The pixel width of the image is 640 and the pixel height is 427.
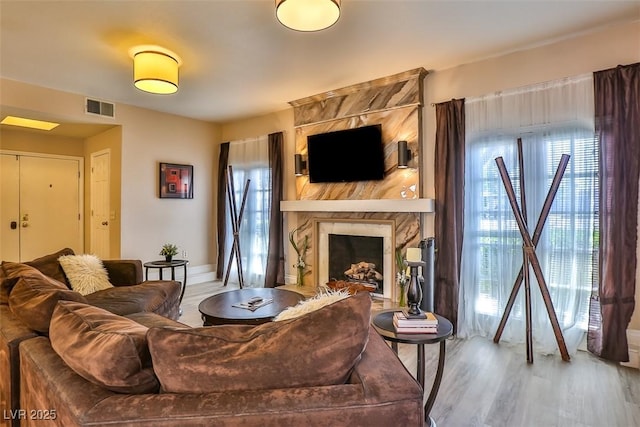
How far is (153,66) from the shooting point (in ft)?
9.98

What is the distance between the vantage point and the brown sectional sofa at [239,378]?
933 millimetres

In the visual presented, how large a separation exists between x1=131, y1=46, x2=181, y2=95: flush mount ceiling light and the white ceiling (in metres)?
0.10

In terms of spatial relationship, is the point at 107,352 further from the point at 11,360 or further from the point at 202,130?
the point at 202,130

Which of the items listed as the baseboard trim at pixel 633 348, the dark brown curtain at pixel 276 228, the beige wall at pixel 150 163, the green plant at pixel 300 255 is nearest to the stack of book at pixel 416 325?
the baseboard trim at pixel 633 348

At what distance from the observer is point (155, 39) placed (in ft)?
9.61

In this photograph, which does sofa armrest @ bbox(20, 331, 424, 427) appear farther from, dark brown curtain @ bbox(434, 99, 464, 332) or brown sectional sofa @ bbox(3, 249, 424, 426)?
dark brown curtain @ bbox(434, 99, 464, 332)

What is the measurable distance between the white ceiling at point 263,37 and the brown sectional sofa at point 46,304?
189 cm

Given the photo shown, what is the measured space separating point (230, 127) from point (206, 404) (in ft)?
17.9

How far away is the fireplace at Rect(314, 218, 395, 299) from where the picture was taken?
4020 millimetres

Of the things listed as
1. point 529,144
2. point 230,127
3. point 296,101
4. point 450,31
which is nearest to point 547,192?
point 529,144

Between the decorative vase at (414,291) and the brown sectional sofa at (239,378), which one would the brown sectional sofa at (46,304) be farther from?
the decorative vase at (414,291)

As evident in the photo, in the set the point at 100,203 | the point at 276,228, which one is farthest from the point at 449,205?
the point at 100,203

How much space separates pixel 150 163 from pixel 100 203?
46.9 inches

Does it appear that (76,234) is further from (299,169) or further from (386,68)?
(386,68)
